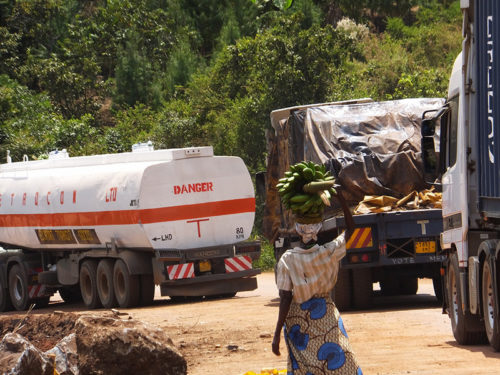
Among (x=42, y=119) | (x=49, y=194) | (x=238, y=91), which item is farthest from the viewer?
(x=42, y=119)

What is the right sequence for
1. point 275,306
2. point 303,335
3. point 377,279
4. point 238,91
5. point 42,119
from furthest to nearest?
point 42,119, point 238,91, point 275,306, point 377,279, point 303,335

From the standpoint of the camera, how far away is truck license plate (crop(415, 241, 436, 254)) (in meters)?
14.9

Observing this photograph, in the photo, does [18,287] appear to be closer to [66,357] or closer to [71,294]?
[71,294]

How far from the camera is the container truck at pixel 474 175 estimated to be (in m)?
10.1

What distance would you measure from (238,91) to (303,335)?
3001 cm

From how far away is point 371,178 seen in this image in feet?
51.0

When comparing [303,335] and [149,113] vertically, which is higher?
[149,113]

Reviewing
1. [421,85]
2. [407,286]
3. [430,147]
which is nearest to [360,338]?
[430,147]

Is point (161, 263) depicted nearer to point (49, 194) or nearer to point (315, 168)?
point (49, 194)

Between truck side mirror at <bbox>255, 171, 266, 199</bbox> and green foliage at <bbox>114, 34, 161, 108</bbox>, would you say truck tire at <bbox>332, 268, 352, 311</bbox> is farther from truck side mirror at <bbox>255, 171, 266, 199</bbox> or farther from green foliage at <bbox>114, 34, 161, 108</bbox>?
green foliage at <bbox>114, 34, 161, 108</bbox>

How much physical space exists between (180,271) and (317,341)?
517 inches

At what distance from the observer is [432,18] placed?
44.3m

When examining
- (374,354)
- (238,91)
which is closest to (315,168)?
(374,354)

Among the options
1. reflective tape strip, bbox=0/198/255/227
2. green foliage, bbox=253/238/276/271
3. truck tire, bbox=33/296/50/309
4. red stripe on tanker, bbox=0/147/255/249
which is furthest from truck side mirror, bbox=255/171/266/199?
green foliage, bbox=253/238/276/271
